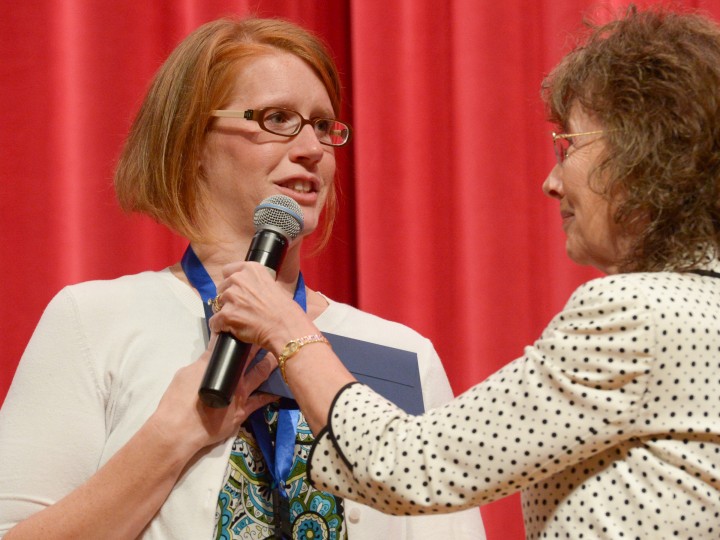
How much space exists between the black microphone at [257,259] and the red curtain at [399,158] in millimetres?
955

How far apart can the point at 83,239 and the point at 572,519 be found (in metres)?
1.72

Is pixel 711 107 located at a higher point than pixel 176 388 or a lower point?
higher

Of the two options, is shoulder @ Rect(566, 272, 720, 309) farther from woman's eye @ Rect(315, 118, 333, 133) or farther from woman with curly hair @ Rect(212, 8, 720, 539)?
woman's eye @ Rect(315, 118, 333, 133)

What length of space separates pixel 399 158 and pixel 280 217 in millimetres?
1050

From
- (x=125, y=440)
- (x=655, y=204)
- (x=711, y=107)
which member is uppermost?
(x=711, y=107)

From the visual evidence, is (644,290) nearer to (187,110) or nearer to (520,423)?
(520,423)

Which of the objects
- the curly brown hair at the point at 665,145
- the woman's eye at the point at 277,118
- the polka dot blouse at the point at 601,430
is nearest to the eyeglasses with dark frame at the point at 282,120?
the woman's eye at the point at 277,118

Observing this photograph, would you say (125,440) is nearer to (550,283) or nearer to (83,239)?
(83,239)

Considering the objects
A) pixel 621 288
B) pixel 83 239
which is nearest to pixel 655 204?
pixel 621 288

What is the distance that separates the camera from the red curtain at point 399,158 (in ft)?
8.39

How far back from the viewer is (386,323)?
2004mm

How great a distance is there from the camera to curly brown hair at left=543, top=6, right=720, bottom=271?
1.27 meters

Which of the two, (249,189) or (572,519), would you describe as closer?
(572,519)

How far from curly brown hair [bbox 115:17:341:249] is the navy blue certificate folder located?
1.22 feet
